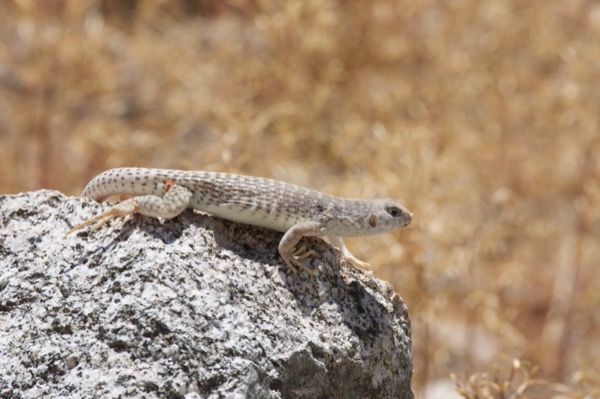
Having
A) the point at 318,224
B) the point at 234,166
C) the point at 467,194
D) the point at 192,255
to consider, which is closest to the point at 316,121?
the point at 467,194

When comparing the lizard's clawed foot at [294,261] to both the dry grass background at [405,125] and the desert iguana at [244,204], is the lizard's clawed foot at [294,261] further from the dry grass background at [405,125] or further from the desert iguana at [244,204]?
the dry grass background at [405,125]

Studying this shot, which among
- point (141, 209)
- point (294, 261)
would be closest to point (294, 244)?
point (294, 261)

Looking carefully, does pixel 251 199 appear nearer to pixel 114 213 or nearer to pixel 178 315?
pixel 114 213

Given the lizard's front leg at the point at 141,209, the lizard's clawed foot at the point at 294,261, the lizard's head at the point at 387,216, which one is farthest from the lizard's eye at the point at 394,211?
the lizard's front leg at the point at 141,209

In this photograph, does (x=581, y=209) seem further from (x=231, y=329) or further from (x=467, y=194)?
(x=231, y=329)

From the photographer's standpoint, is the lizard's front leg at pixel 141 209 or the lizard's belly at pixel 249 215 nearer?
the lizard's front leg at pixel 141 209

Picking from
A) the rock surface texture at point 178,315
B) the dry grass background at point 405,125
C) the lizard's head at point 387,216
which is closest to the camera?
the rock surface texture at point 178,315

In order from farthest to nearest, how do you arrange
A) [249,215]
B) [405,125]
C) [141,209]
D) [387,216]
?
[405,125], [387,216], [249,215], [141,209]
